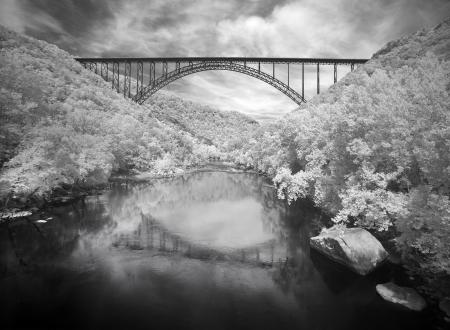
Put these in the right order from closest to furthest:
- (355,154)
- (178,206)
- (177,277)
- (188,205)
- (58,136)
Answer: (177,277) < (355,154) < (58,136) < (178,206) < (188,205)

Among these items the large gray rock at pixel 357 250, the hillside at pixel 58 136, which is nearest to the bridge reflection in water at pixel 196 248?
the large gray rock at pixel 357 250

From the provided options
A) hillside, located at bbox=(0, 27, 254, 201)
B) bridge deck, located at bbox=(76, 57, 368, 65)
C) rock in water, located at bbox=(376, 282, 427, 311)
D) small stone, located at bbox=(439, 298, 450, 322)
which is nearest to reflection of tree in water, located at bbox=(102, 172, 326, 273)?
→ rock in water, located at bbox=(376, 282, 427, 311)

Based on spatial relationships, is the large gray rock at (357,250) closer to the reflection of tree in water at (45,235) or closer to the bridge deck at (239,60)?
the reflection of tree in water at (45,235)

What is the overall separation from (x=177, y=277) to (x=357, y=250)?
8426 millimetres

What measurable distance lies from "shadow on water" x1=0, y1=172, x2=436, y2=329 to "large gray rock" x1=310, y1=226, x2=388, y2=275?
0.45 metres

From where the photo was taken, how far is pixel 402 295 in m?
11.0

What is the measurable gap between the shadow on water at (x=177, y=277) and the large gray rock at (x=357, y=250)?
1.48ft

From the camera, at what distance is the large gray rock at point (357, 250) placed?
1279cm

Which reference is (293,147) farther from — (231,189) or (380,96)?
(380,96)

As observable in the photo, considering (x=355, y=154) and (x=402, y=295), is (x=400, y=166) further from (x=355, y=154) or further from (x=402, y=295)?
(x=402, y=295)

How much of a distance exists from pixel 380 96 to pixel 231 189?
2261 centimetres

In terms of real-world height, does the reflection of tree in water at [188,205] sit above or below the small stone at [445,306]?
above

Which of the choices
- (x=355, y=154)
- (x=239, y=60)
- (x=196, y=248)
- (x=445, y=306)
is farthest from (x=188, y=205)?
(x=239, y=60)

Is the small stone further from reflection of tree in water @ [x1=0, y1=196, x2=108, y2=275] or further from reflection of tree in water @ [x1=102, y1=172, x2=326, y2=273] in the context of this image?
reflection of tree in water @ [x1=0, y1=196, x2=108, y2=275]
